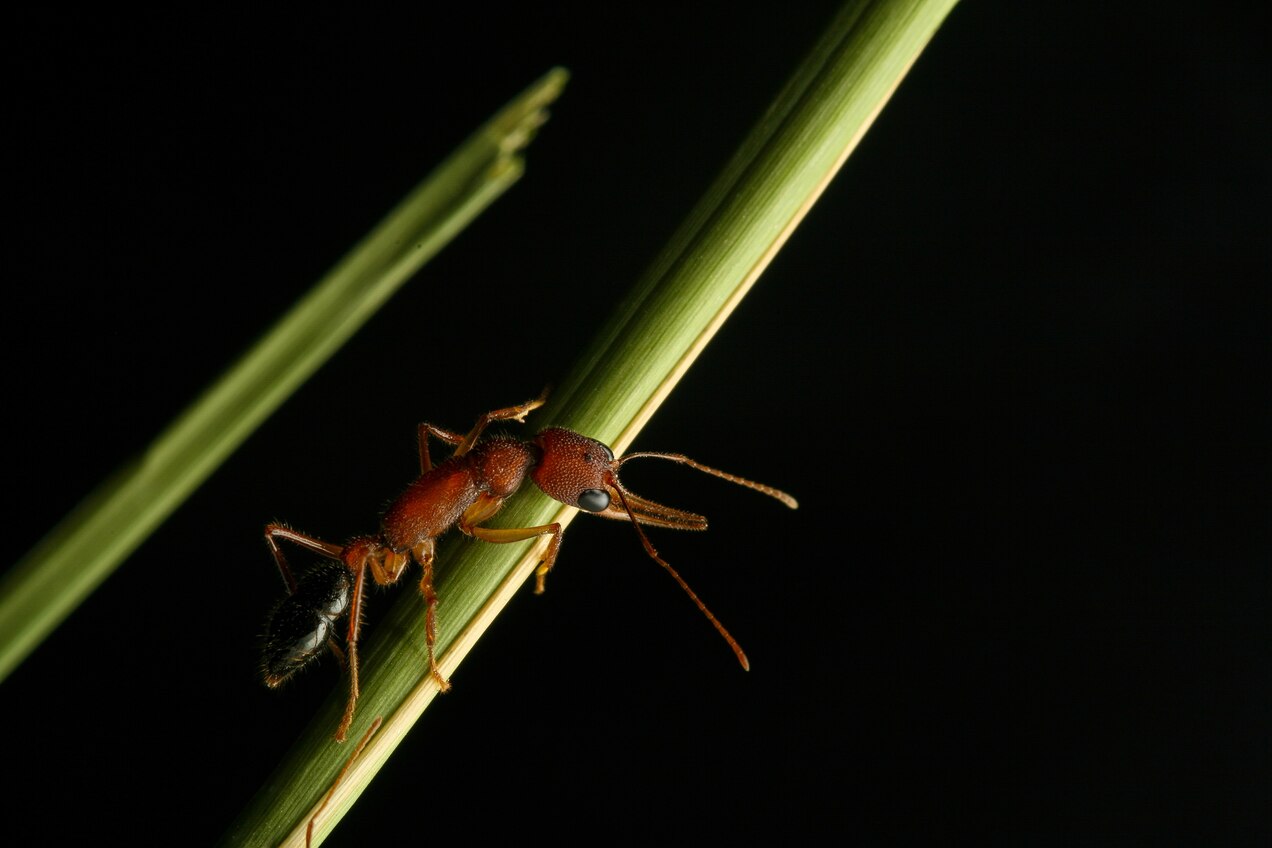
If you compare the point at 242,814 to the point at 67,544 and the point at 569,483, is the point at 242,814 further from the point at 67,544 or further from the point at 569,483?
the point at 569,483

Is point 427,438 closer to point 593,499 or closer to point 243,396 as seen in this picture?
point 593,499

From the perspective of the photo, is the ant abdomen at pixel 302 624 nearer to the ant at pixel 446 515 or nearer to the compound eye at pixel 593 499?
the ant at pixel 446 515

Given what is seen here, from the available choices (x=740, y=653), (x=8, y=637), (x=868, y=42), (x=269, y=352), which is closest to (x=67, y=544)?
(x=8, y=637)

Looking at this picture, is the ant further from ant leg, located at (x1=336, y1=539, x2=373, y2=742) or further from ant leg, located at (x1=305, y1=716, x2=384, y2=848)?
ant leg, located at (x1=305, y1=716, x2=384, y2=848)

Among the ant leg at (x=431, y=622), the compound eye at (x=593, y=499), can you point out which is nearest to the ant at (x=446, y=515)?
the compound eye at (x=593, y=499)

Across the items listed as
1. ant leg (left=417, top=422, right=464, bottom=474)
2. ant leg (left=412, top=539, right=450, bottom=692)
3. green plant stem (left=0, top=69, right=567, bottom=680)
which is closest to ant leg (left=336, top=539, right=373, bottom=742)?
ant leg (left=412, top=539, right=450, bottom=692)

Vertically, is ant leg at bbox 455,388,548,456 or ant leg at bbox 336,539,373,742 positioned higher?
ant leg at bbox 455,388,548,456

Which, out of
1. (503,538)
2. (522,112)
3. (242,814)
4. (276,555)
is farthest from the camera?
(276,555)
